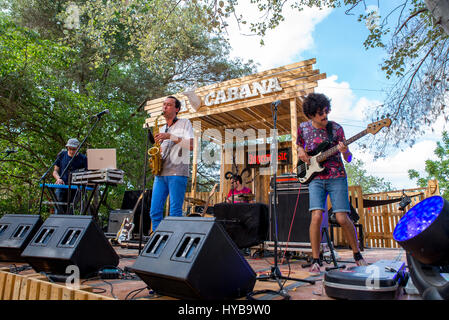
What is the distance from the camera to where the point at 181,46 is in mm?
13258

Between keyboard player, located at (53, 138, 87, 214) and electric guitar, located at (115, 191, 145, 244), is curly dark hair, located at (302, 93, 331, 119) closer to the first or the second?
keyboard player, located at (53, 138, 87, 214)

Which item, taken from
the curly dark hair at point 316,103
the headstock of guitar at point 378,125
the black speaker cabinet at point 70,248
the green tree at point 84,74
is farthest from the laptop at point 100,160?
the green tree at point 84,74

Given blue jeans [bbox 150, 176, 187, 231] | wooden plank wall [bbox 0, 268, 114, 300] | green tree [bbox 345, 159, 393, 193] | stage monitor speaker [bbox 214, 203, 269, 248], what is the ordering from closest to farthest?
wooden plank wall [bbox 0, 268, 114, 300] < blue jeans [bbox 150, 176, 187, 231] < stage monitor speaker [bbox 214, 203, 269, 248] < green tree [bbox 345, 159, 393, 193]

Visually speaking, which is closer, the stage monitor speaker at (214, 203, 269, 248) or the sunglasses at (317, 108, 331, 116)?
the sunglasses at (317, 108, 331, 116)

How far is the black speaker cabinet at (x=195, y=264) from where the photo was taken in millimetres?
1679

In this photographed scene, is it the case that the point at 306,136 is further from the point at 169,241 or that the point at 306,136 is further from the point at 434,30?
the point at 434,30

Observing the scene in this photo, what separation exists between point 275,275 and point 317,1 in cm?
825

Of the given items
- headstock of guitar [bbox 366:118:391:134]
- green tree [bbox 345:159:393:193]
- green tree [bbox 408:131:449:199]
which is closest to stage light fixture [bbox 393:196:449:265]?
headstock of guitar [bbox 366:118:391:134]

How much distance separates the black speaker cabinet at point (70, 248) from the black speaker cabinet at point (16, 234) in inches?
21.8

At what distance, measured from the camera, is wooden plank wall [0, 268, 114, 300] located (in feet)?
5.90

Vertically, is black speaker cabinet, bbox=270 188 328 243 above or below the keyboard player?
below

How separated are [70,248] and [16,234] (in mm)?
1355

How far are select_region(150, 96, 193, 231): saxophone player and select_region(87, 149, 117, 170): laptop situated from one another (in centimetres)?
161
